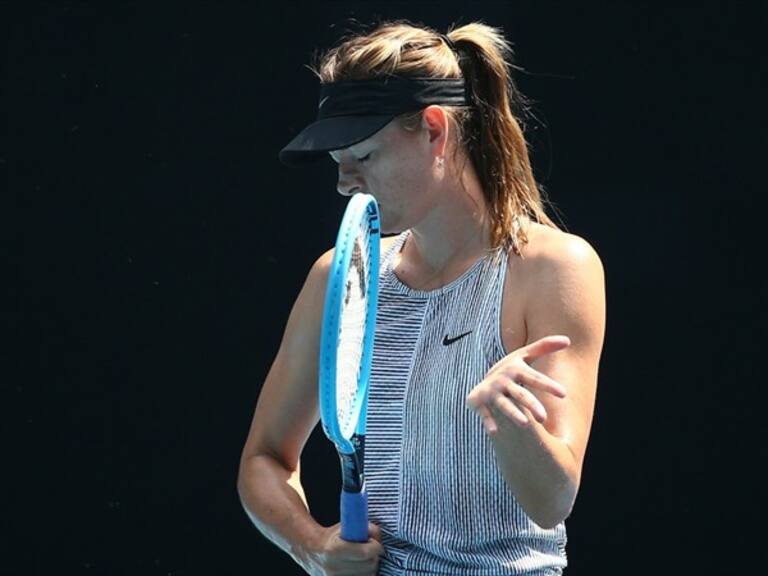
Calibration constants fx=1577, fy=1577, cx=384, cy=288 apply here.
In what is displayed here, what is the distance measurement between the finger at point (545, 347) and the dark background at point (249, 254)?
1550 mm

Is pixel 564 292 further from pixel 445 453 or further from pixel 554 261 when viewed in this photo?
pixel 445 453

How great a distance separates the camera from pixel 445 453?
2758 millimetres

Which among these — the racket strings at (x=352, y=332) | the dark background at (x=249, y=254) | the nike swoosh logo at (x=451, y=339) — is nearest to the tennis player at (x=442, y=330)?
the nike swoosh logo at (x=451, y=339)

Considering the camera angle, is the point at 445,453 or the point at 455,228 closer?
the point at 445,453

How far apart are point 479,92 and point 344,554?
916 millimetres

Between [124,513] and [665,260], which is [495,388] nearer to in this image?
[665,260]

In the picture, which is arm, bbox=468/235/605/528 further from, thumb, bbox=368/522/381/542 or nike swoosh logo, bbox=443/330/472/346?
thumb, bbox=368/522/381/542

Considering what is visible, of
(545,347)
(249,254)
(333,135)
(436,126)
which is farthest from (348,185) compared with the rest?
(249,254)

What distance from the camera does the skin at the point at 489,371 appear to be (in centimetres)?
248

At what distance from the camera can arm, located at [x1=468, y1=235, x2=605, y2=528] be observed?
240cm

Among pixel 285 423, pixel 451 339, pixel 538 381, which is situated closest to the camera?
pixel 538 381

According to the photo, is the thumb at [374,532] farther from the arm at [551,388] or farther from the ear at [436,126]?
the ear at [436,126]

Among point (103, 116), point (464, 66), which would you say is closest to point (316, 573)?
point (464, 66)

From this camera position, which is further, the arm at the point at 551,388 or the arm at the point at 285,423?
the arm at the point at 285,423
